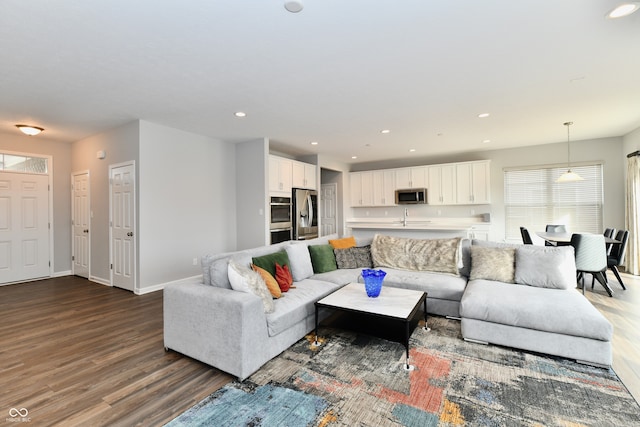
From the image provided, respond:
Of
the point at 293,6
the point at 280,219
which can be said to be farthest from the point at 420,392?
the point at 280,219

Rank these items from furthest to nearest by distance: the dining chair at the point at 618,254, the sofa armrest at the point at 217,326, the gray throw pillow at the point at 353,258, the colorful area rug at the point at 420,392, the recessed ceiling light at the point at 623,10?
1. the dining chair at the point at 618,254
2. the gray throw pillow at the point at 353,258
3. the sofa armrest at the point at 217,326
4. the recessed ceiling light at the point at 623,10
5. the colorful area rug at the point at 420,392

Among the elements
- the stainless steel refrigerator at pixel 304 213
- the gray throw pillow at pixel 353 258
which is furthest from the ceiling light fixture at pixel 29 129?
the gray throw pillow at pixel 353 258

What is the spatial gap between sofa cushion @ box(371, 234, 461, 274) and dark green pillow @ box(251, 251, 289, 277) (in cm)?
149

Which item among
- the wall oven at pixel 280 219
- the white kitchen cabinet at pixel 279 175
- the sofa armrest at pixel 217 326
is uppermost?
the white kitchen cabinet at pixel 279 175

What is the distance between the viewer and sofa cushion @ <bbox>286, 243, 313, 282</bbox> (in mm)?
3480

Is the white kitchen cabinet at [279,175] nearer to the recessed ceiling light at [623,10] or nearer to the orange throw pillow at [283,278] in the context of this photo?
the orange throw pillow at [283,278]

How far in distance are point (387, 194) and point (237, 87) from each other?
5.54m

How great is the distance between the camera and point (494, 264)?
131 inches

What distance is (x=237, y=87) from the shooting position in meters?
3.22

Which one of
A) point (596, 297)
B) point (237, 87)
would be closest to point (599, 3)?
point (237, 87)

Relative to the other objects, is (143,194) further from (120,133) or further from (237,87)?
(237,87)

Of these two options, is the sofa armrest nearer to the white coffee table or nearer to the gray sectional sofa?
the gray sectional sofa

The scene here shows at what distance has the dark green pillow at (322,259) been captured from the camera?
153 inches

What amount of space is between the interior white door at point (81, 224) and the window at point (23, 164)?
0.50m
